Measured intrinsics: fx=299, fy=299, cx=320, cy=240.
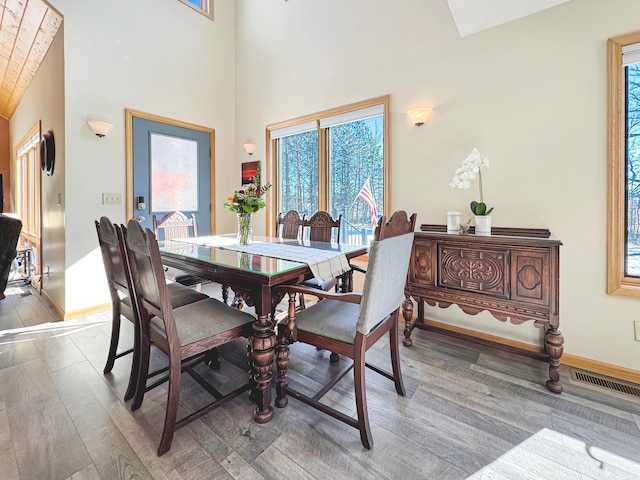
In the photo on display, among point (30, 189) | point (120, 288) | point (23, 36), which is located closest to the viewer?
point (120, 288)

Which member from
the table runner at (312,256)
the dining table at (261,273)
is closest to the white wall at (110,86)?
the dining table at (261,273)

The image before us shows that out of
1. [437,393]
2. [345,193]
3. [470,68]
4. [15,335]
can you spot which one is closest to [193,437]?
[437,393]

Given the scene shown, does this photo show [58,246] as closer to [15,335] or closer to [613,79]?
[15,335]

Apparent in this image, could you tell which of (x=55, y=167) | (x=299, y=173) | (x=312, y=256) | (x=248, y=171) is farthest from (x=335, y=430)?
(x=55, y=167)

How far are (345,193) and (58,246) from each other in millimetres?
3134

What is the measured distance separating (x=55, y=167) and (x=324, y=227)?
9.75 feet

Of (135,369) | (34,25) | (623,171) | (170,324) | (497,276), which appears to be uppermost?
(34,25)

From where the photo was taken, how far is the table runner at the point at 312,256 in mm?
1693

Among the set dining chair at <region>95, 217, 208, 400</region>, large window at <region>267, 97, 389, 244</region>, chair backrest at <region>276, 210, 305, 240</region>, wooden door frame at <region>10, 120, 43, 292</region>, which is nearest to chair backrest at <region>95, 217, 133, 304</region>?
dining chair at <region>95, 217, 208, 400</region>

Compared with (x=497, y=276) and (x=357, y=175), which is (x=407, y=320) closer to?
(x=497, y=276)

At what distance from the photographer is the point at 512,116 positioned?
Answer: 2258mm

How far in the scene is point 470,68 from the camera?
2432mm

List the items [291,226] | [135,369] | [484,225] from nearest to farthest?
[135,369], [484,225], [291,226]

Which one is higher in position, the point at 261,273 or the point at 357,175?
the point at 357,175
